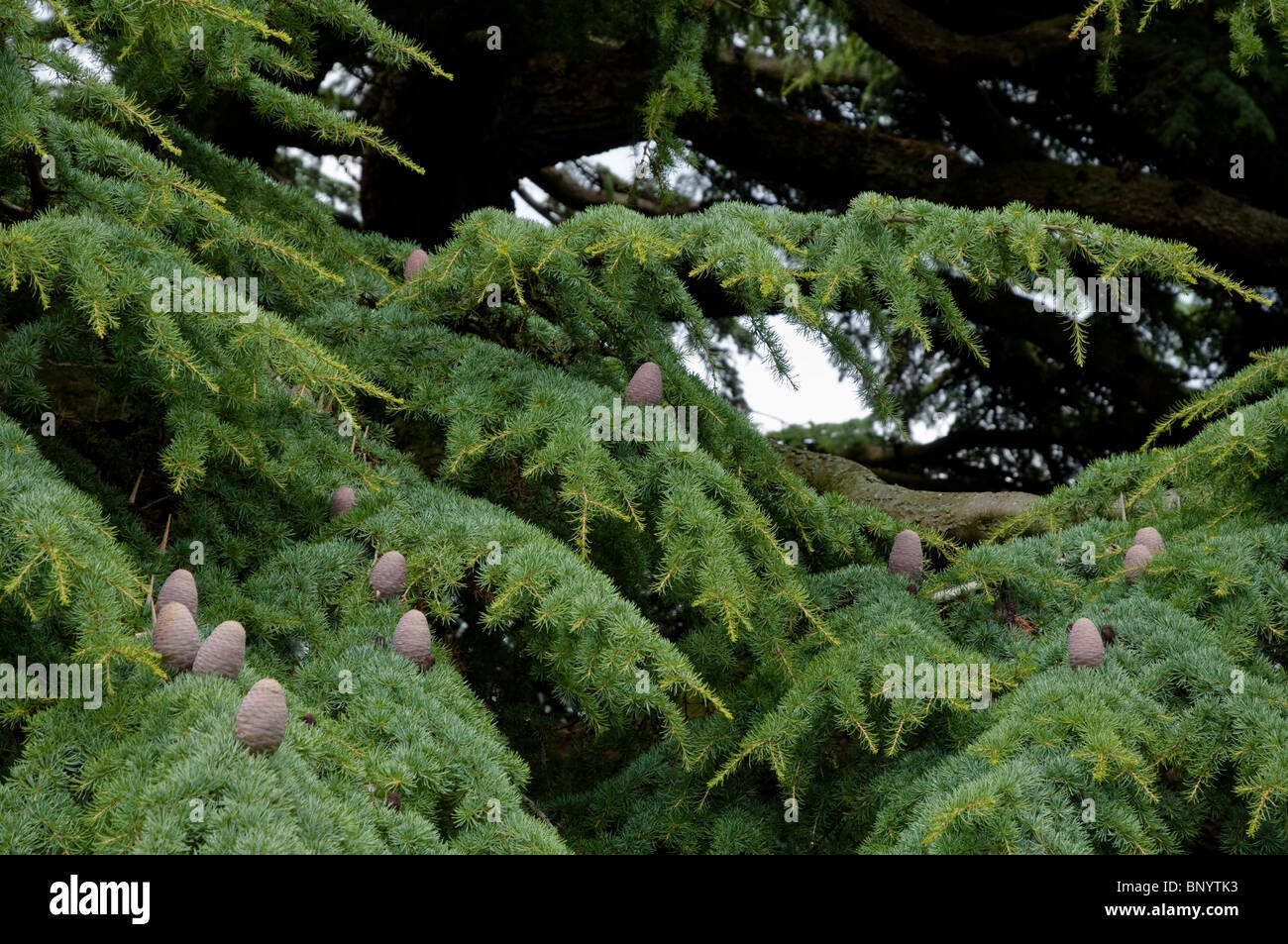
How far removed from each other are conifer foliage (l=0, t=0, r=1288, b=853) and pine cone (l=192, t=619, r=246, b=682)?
0.6 inches

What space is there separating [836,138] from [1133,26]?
4.66 ft

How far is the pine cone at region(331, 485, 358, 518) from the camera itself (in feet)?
9.28

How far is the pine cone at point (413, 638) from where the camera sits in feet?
7.94

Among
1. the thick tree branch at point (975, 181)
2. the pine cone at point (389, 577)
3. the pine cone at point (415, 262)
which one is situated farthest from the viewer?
the thick tree branch at point (975, 181)

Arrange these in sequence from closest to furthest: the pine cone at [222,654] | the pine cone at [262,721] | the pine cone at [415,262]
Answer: the pine cone at [262,721] → the pine cone at [222,654] → the pine cone at [415,262]

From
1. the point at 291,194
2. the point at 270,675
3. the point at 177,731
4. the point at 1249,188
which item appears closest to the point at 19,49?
the point at 291,194

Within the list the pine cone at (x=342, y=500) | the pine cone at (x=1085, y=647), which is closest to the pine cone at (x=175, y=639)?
the pine cone at (x=342, y=500)

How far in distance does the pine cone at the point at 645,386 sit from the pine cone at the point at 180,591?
1.22m

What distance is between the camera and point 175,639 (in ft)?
6.86

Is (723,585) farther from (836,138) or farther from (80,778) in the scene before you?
(836,138)

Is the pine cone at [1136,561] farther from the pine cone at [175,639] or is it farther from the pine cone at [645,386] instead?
the pine cone at [175,639]

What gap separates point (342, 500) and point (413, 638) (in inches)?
21.8

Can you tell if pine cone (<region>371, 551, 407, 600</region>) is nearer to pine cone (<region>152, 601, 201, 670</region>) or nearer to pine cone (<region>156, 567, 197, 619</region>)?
pine cone (<region>156, 567, 197, 619</region>)

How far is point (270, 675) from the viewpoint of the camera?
2.34 meters
